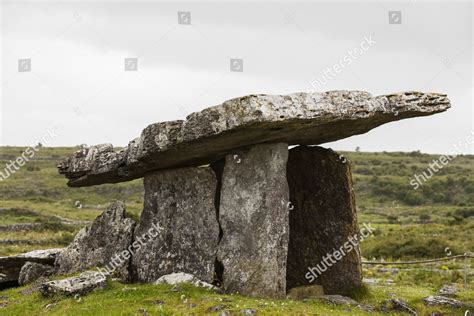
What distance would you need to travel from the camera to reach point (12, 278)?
798 inches

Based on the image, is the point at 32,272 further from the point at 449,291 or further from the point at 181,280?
the point at 449,291

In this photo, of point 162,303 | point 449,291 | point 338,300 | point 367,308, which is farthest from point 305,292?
point 449,291

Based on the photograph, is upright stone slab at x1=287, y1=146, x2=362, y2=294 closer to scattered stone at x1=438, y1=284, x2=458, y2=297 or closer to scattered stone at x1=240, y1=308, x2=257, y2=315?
scattered stone at x1=438, y1=284, x2=458, y2=297

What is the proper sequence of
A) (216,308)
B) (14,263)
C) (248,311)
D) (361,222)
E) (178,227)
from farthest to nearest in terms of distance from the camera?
1. (361,222)
2. (14,263)
3. (178,227)
4. (216,308)
5. (248,311)

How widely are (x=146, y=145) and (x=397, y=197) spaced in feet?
184

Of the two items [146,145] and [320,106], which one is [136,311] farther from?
[320,106]

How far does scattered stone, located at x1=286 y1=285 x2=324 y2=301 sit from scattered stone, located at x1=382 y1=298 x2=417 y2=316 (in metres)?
1.79

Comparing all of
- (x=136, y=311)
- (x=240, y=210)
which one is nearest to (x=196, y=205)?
(x=240, y=210)

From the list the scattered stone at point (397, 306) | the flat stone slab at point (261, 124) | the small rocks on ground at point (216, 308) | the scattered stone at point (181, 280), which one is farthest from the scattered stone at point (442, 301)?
the small rocks on ground at point (216, 308)

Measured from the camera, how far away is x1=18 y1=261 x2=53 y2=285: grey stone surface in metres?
19.7

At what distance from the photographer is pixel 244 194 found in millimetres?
16531

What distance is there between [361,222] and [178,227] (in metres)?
A: 35.5

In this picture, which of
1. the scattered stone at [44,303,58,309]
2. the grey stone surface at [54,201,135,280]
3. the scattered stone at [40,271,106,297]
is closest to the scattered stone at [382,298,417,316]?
the scattered stone at [40,271,106,297]

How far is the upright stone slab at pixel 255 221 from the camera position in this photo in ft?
52.3
